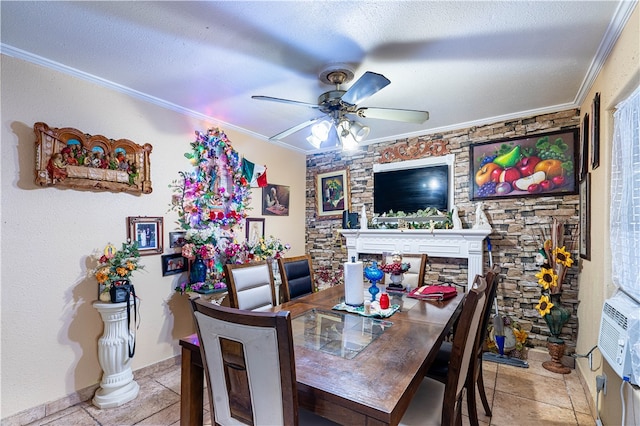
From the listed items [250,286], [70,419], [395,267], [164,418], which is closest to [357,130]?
[395,267]

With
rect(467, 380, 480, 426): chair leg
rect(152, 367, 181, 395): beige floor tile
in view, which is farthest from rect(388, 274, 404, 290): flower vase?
rect(152, 367, 181, 395): beige floor tile

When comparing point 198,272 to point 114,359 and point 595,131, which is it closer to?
point 114,359

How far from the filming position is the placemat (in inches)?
71.2

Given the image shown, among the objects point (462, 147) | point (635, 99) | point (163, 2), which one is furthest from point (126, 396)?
point (462, 147)

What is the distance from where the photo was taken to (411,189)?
3.75 metres

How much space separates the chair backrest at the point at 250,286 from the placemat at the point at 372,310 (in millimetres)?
566

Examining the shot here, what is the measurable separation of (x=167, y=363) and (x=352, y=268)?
2154mm

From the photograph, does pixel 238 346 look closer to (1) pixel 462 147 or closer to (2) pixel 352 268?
(2) pixel 352 268

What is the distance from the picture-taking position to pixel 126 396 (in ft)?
7.27

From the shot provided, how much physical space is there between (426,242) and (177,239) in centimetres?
285

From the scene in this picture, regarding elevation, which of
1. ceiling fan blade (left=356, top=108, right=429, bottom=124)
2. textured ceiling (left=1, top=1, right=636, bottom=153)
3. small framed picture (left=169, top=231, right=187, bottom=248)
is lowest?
small framed picture (left=169, top=231, right=187, bottom=248)

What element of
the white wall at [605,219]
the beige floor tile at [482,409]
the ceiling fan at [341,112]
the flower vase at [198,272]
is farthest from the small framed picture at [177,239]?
the white wall at [605,219]

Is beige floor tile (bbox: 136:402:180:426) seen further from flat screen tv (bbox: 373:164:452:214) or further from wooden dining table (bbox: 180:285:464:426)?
flat screen tv (bbox: 373:164:452:214)

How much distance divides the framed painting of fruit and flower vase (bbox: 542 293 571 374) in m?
1.11
